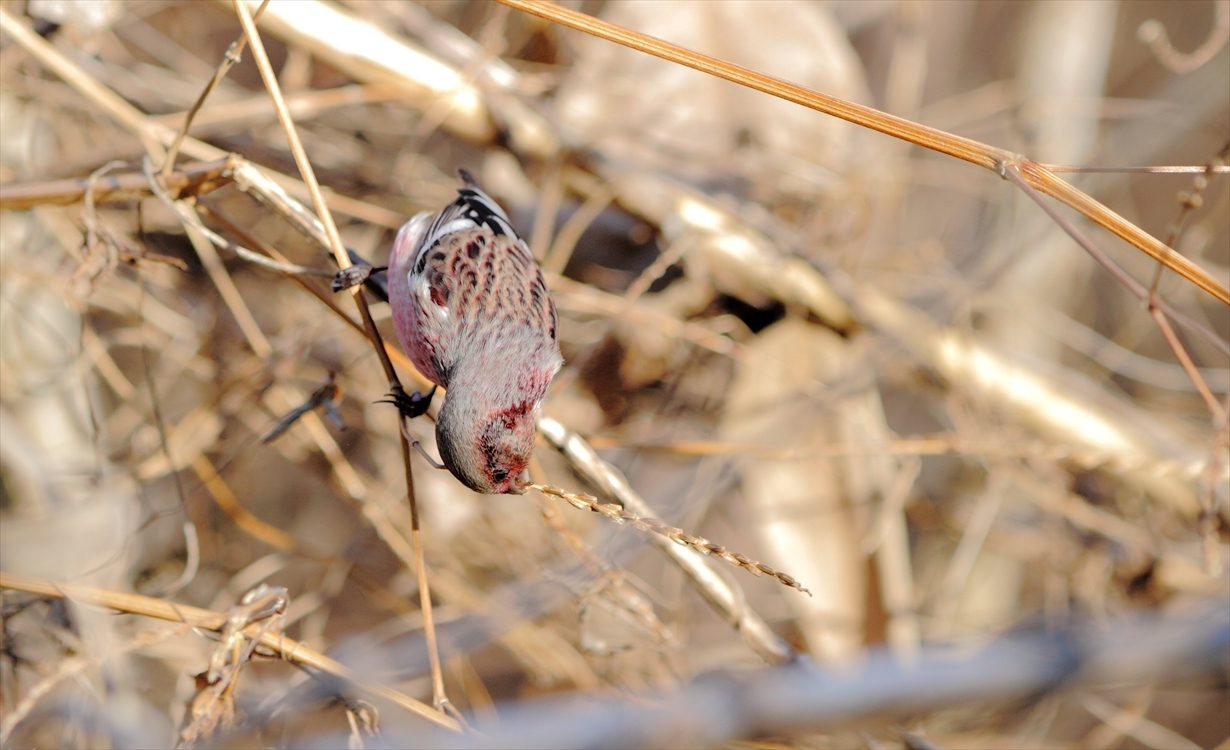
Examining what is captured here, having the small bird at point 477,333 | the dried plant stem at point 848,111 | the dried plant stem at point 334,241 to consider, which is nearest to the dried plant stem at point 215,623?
the dried plant stem at point 334,241

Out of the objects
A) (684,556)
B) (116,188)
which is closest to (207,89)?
(116,188)

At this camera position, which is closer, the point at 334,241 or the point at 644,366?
the point at 334,241

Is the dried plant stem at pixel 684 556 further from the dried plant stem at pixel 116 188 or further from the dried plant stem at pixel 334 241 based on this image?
the dried plant stem at pixel 116 188

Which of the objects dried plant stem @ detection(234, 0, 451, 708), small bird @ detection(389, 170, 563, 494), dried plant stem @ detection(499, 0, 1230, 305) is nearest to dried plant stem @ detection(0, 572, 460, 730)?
dried plant stem @ detection(234, 0, 451, 708)

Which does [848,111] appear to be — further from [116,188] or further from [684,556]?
[116,188]

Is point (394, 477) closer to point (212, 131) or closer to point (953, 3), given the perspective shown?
point (212, 131)
